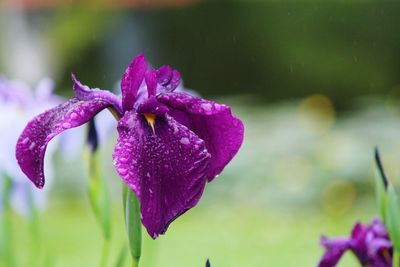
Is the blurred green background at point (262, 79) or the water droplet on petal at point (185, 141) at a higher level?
the water droplet on petal at point (185, 141)

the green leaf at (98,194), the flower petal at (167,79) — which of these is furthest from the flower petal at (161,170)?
the green leaf at (98,194)

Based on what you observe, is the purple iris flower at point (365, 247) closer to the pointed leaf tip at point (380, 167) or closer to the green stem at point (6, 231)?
the pointed leaf tip at point (380, 167)

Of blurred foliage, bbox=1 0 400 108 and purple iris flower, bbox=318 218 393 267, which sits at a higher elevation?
purple iris flower, bbox=318 218 393 267

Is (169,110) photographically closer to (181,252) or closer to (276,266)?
(276,266)

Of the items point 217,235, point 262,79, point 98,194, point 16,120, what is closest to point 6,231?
point 16,120

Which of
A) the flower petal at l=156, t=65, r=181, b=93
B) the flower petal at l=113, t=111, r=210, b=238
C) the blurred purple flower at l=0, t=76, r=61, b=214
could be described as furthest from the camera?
the blurred purple flower at l=0, t=76, r=61, b=214

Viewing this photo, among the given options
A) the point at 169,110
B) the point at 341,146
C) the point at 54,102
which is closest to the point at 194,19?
the point at 341,146

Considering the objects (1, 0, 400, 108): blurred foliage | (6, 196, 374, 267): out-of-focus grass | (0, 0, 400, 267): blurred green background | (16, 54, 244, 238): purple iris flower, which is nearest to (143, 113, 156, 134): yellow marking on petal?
Result: (16, 54, 244, 238): purple iris flower

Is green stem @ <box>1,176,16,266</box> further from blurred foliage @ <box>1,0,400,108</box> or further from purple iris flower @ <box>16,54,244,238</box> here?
blurred foliage @ <box>1,0,400,108</box>
